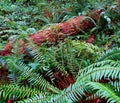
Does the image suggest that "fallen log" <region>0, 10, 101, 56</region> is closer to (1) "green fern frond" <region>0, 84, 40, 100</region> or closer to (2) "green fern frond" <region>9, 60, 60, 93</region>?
(2) "green fern frond" <region>9, 60, 60, 93</region>

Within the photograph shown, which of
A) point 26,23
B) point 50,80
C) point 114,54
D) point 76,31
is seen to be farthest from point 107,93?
point 26,23

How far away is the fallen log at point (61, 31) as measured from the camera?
4926 millimetres

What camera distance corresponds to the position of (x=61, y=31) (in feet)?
18.8

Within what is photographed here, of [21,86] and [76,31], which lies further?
[76,31]

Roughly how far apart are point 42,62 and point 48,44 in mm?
1145

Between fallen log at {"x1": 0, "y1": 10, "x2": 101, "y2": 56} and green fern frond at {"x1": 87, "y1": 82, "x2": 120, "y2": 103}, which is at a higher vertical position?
fallen log at {"x1": 0, "y1": 10, "x2": 101, "y2": 56}

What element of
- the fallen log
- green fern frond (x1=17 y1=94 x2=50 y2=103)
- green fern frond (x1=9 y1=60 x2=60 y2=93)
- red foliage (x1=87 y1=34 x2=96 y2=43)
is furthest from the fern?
red foliage (x1=87 y1=34 x2=96 y2=43)

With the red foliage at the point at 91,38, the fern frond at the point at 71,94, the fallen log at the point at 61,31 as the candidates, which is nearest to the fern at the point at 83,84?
the fern frond at the point at 71,94

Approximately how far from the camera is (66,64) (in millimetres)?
4195

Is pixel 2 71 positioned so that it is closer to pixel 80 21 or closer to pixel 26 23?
pixel 80 21

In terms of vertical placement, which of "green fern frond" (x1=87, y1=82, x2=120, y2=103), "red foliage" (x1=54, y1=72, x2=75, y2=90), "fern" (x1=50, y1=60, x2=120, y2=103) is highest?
"red foliage" (x1=54, y1=72, x2=75, y2=90)

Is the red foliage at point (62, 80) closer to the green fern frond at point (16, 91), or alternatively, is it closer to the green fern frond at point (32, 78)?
the green fern frond at point (32, 78)

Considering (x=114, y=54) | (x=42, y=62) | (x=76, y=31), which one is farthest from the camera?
(x=76, y=31)

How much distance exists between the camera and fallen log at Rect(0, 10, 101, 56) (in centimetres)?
493
